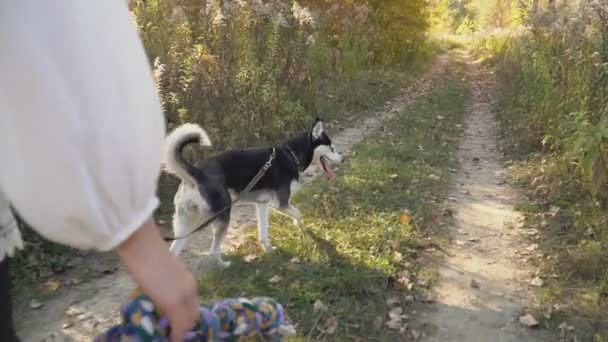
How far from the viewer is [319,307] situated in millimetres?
3453

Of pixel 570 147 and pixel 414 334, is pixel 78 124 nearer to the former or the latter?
pixel 414 334

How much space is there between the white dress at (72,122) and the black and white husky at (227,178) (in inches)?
102

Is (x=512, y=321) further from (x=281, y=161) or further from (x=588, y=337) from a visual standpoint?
(x=281, y=161)

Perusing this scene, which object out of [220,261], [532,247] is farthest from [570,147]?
[220,261]

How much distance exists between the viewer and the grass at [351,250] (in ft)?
11.5

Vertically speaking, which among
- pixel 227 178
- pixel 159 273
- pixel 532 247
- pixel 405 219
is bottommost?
pixel 532 247

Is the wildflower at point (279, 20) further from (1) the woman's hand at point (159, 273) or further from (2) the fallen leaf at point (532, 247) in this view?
(1) the woman's hand at point (159, 273)

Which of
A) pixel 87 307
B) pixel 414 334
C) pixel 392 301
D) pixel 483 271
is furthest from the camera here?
pixel 483 271

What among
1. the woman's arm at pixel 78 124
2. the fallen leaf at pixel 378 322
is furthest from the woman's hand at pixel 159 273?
the fallen leaf at pixel 378 322

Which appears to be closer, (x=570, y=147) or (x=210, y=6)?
(x=570, y=147)

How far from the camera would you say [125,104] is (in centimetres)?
67

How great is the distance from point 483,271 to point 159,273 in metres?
3.87

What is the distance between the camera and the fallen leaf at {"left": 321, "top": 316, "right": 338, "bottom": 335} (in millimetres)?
3260

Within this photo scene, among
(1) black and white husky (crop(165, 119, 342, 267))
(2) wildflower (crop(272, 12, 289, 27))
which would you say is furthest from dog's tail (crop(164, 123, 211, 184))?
(2) wildflower (crop(272, 12, 289, 27))
